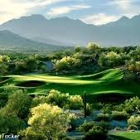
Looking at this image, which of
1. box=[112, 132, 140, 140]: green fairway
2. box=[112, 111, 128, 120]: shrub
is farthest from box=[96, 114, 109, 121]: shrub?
box=[112, 132, 140, 140]: green fairway

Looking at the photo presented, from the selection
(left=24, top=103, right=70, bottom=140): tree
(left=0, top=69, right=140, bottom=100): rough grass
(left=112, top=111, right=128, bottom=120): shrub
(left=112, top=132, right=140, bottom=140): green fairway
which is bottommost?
(left=112, top=111, right=128, bottom=120): shrub

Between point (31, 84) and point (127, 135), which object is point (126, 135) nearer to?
point (127, 135)

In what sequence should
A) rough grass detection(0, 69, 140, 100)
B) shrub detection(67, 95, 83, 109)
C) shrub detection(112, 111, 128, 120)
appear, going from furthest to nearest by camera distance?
rough grass detection(0, 69, 140, 100)
shrub detection(67, 95, 83, 109)
shrub detection(112, 111, 128, 120)

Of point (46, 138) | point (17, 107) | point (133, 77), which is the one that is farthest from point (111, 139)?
point (133, 77)

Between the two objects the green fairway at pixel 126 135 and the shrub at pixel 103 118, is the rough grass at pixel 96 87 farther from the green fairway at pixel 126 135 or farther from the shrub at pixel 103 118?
the green fairway at pixel 126 135

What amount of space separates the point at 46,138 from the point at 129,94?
217 ft

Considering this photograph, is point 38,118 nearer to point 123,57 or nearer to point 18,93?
point 18,93

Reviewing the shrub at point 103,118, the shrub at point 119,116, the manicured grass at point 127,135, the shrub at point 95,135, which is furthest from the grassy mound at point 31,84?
the shrub at point 95,135

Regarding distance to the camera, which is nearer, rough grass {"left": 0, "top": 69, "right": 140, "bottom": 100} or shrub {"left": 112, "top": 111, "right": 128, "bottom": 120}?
shrub {"left": 112, "top": 111, "right": 128, "bottom": 120}

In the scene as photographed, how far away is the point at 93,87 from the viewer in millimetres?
133750

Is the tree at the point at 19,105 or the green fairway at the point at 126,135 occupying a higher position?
the tree at the point at 19,105

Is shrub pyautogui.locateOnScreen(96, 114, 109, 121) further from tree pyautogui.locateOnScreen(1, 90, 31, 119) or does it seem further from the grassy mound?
the grassy mound

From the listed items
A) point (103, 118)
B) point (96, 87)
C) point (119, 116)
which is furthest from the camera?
point (96, 87)

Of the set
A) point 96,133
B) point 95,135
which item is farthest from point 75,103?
point 95,135
